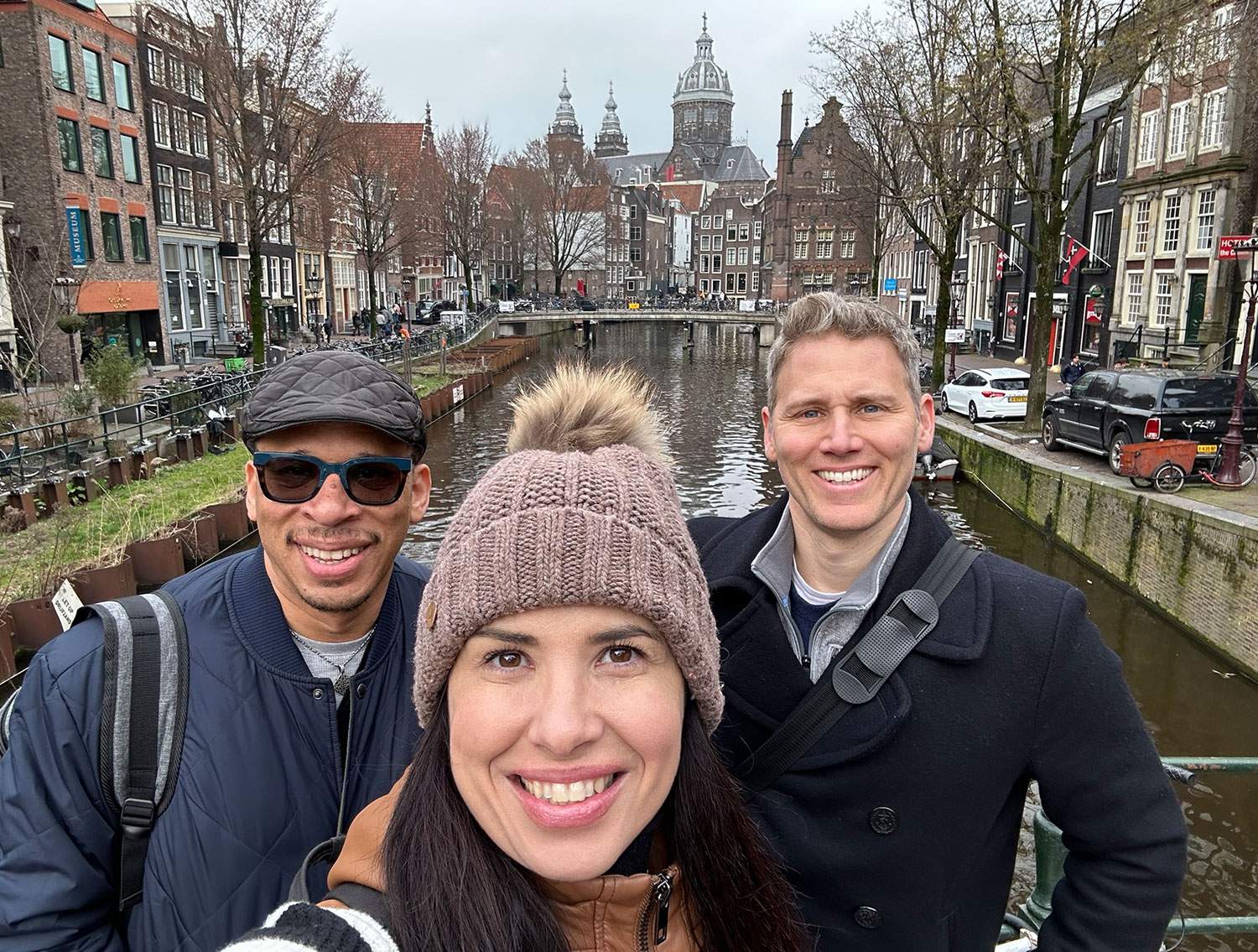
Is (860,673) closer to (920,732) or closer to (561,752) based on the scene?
(920,732)

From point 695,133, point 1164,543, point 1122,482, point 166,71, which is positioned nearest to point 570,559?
point 1164,543

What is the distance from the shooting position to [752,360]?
141ft

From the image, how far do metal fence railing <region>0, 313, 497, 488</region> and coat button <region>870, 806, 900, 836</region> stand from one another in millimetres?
6223

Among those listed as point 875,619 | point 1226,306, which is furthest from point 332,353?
point 1226,306

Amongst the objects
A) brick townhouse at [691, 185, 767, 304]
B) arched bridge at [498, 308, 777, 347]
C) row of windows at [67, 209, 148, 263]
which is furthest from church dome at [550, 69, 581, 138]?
row of windows at [67, 209, 148, 263]

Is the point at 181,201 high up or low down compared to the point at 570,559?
up

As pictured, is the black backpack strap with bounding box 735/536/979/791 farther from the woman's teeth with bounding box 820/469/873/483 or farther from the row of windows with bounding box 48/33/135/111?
the row of windows with bounding box 48/33/135/111

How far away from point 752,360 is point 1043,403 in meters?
25.9

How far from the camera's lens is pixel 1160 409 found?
470 inches

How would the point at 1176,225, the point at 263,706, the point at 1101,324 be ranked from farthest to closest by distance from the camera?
the point at 1101,324 < the point at 1176,225 < the point at 263,706

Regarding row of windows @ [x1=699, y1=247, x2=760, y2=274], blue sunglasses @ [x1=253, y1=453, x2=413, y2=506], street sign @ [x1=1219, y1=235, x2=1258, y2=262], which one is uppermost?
row of windows @ [x1=699, y1=247, x2=760, y2=274]

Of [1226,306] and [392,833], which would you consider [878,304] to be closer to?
[392,833]

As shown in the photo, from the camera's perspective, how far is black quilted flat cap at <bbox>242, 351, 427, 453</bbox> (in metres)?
2.10

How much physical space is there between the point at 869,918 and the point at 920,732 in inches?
16.8
